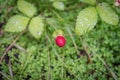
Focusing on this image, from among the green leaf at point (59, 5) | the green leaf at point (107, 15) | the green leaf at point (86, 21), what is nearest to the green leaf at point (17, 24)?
the green leaf at point (59, 5)

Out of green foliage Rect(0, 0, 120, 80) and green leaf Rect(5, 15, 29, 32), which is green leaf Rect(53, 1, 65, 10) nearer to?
green foliage Rect(0, 0, 120, 80)

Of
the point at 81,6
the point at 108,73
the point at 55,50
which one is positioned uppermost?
the point at 81,6

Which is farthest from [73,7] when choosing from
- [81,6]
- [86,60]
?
[86,60]

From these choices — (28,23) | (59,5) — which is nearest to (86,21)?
(59,5)

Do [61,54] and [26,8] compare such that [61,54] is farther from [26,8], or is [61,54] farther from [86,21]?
[26,8]

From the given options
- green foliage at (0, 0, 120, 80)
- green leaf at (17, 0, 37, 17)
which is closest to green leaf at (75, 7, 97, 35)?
green foliage at (0, 0, 120, 80)

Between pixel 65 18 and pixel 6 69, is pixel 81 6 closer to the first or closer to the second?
pixel 65 18
